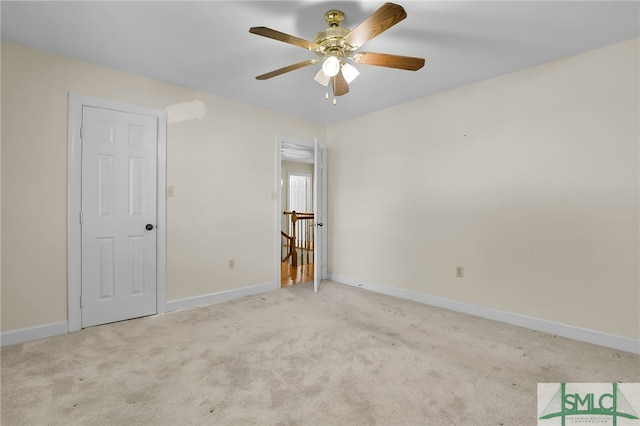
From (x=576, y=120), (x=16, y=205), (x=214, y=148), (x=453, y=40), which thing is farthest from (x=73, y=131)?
(x=576, y=120)

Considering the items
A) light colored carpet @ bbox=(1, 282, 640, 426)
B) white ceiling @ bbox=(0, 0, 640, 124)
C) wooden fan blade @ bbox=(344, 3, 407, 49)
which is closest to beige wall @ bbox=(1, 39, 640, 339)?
white ceiling @ bbox=(0, 0, 640, 124)

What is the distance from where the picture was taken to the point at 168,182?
131 inches

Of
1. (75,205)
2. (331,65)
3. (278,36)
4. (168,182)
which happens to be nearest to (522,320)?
(331,65)

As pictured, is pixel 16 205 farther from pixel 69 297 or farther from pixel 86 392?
pixel 86 392

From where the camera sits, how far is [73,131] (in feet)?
9.04

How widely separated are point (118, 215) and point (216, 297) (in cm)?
142

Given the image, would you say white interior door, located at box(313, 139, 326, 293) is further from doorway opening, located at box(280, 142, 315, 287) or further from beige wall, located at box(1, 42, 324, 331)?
beige wall, located at box(1, 42, 324, 331)

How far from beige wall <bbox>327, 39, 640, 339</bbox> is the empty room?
0.06ft

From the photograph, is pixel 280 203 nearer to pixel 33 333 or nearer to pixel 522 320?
pixel 33 333

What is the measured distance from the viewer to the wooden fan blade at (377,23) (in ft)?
5.21

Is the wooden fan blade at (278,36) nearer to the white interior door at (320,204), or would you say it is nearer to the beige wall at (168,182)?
the beige wall at (168,182)

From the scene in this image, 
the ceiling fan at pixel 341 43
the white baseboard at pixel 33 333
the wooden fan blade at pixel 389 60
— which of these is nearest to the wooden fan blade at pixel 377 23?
the ceiling fan at pixel 341 43

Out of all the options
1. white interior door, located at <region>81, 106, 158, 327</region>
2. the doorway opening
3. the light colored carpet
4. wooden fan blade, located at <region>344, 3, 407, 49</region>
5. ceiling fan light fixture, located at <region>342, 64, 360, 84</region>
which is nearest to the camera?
wooden fan blade, located at <region>344, 3, 407, 49</region>

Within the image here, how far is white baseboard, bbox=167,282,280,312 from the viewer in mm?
3377
